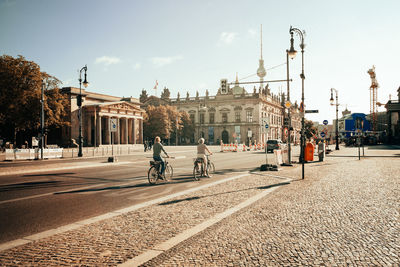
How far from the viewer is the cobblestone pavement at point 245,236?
156 inches

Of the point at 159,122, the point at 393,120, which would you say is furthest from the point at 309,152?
the point at 393,120

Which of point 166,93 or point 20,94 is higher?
point 166,93

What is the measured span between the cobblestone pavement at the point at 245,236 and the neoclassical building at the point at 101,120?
44552 mm

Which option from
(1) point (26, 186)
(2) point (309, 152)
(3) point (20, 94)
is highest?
(3) point (20, 94)

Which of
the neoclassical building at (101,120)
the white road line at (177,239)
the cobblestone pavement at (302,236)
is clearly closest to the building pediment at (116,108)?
the neoclassical building at (101,120)

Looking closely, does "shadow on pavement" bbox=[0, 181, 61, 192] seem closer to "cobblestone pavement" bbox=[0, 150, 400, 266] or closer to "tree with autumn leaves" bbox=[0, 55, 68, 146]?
"cobblestone pavement" bbox=[0, 150, 400, 266]

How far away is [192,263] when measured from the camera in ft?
12.6

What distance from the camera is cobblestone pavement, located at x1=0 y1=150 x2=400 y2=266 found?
3973 millimetres

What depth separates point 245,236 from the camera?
4.93 metres

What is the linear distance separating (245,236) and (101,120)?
56893 mm

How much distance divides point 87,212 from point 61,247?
7.46 ft

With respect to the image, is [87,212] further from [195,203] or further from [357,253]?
[357,253]

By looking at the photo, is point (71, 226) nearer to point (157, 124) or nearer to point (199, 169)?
point (199, 169)

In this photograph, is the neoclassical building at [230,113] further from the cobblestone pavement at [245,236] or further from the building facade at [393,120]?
the cobblestone pavement at [245,236]
